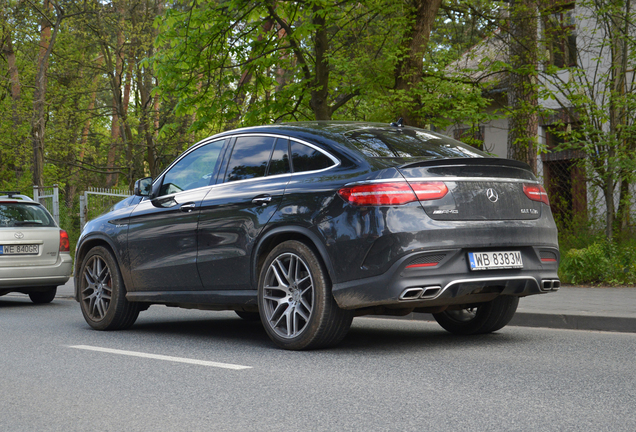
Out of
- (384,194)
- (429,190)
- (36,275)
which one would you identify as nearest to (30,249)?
(36,275)

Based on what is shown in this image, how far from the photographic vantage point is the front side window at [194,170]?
728cm

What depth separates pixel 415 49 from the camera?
1416 cm

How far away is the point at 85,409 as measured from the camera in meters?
4.47

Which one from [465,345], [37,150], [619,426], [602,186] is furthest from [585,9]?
[37,150]

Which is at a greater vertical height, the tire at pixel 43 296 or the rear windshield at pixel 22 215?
the rear windshield at pixel 22 215

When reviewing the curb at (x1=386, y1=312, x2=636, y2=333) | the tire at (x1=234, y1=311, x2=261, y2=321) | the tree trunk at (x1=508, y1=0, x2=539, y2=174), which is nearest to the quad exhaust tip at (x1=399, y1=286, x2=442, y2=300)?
the curb at (x1=386, y1=312, x2=636, y2=333)

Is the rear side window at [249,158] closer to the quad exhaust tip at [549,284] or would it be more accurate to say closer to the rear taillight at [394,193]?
the rear taillight at [394,193]

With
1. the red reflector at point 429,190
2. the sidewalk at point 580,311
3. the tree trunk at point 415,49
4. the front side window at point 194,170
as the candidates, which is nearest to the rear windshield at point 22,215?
the front side window at point 194,170

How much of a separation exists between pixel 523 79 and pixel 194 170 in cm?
923

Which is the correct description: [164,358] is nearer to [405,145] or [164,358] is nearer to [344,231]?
[344,231]

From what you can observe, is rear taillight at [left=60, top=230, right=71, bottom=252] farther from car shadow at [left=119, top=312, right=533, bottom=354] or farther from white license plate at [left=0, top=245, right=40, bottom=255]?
car shadow at [left=119, top=312, right=533, bottom=354]

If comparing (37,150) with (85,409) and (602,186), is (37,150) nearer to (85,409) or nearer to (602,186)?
(602,186)

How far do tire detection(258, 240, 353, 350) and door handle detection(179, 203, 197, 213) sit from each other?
1176 millimetres

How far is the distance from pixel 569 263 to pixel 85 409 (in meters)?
8.81
